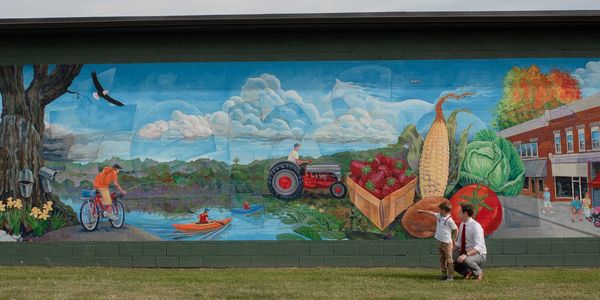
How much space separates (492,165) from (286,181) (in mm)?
3873

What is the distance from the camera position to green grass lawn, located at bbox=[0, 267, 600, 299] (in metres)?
11.2

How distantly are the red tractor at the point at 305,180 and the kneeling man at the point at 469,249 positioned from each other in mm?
2488

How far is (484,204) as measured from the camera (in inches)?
559

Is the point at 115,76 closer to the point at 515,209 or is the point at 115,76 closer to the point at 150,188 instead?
the point at 150,188

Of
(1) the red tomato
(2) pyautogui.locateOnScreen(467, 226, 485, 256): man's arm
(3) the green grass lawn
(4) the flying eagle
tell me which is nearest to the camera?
(3) the green grass lawn

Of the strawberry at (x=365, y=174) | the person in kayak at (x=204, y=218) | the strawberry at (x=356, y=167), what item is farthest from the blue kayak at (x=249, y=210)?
the strawberry at (x=365, y=174)

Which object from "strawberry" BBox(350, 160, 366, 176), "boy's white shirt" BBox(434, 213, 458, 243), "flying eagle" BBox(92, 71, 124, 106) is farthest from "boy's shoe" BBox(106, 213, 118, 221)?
"boy's white shirt" BBox(434, 213, 458, 243)

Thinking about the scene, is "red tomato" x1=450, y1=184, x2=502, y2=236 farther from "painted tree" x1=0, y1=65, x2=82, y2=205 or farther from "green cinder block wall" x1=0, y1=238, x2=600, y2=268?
"painted tree" x1=0, y1=65, x2=82, y2=205

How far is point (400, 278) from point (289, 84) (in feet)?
13.8

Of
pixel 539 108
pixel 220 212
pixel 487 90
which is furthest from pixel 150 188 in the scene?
pixel 539 108

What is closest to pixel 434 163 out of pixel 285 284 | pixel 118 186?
pixel 285 284

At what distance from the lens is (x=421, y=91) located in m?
14.3

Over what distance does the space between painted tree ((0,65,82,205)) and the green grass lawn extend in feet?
5.93

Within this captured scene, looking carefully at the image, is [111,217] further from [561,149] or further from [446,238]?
[561,149]
